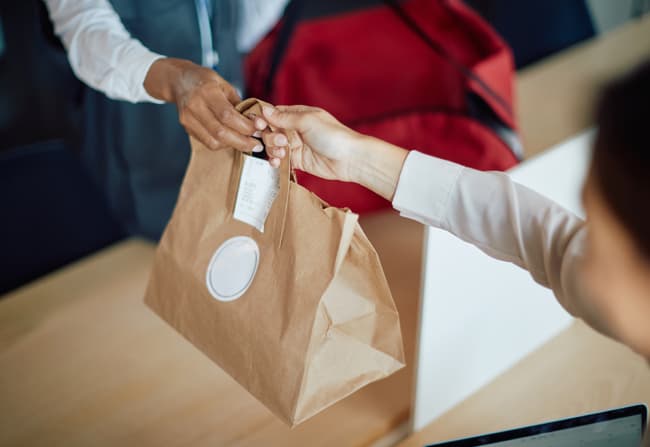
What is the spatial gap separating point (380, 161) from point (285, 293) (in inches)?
6.0

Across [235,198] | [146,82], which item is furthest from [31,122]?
[235,198]

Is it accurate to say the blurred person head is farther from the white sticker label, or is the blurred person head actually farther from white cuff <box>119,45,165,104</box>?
white cuff <box>119,45,165,104</box>

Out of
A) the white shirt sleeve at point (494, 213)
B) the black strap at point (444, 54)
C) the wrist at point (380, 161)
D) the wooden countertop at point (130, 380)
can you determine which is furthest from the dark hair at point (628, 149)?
the black strap at point (444, 54)

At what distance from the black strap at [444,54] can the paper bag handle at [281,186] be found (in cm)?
63


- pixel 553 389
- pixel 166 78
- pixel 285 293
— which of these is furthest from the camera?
pixel 553 389

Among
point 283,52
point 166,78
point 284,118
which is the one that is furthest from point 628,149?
point 283,52

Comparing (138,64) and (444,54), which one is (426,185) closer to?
(138,64)

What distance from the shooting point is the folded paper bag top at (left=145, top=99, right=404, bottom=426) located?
554 mm

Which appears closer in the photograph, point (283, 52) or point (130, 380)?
point (130, 380)

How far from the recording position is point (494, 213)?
584 millimetres

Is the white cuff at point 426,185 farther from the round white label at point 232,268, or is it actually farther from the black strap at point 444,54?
the black strap at point 444,54

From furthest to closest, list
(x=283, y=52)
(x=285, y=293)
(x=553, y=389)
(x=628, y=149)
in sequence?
(x=283, y=52) → (x=553, y=389) → (x=285, y=293) → (x=628, y=149)

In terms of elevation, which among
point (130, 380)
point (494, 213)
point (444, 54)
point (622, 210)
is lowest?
point (130, 380)

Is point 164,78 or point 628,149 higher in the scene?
point 628,149
